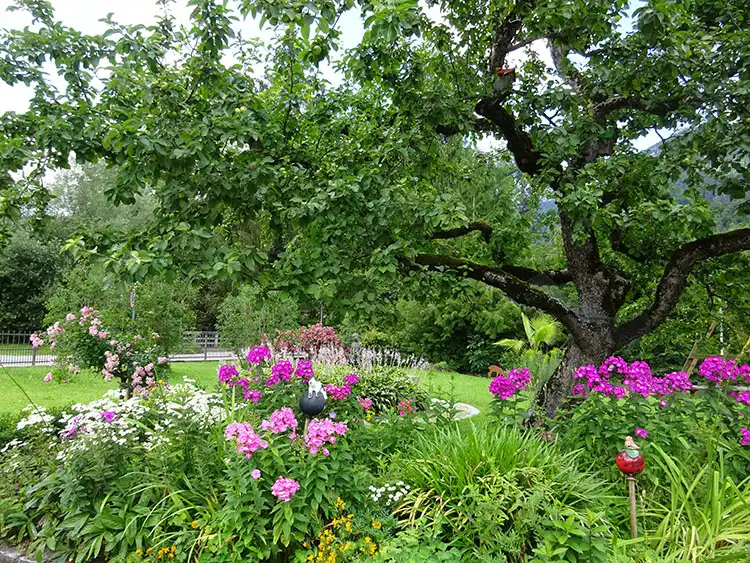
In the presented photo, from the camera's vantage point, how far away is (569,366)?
4.53 metres

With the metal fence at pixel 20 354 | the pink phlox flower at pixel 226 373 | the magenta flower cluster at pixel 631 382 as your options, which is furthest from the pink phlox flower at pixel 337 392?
the metal fence at pixel 20 354

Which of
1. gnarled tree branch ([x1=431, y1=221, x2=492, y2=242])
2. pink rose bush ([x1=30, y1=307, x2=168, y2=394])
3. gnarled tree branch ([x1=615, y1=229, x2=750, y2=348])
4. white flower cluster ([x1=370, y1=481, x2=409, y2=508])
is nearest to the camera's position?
white flower cluster ([x1=370, y1=481, x2=409, y2=508])

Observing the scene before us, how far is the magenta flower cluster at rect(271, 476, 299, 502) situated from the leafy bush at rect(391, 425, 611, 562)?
2.03 feet

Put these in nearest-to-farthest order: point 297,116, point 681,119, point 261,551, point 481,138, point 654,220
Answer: point 261,551 → point 654,220 → point 681,119 → point 297,116 → point 481,138

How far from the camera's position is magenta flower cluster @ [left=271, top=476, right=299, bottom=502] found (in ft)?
7.15

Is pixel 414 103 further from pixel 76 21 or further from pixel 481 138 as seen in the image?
pixel 76 21

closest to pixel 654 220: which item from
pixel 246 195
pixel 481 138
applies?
pixel 481 138

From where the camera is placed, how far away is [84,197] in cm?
2050

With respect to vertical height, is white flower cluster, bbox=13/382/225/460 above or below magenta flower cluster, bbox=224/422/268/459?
below

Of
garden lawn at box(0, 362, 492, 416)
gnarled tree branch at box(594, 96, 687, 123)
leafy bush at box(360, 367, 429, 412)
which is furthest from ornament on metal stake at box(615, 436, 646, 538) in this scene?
leafy bush at box(360, 367, 429, 412)

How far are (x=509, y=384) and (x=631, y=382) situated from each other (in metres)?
0.75

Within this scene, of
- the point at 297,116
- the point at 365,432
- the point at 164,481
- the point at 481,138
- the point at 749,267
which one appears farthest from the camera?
the point at 481,138

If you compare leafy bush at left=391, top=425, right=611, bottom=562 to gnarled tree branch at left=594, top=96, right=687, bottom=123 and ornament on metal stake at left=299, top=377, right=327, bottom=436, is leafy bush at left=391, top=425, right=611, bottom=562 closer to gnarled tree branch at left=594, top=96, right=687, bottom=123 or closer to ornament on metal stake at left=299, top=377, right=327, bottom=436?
ornament on metal stake at left=299, top=377, right=327, bottom=436

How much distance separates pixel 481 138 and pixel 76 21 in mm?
3611
